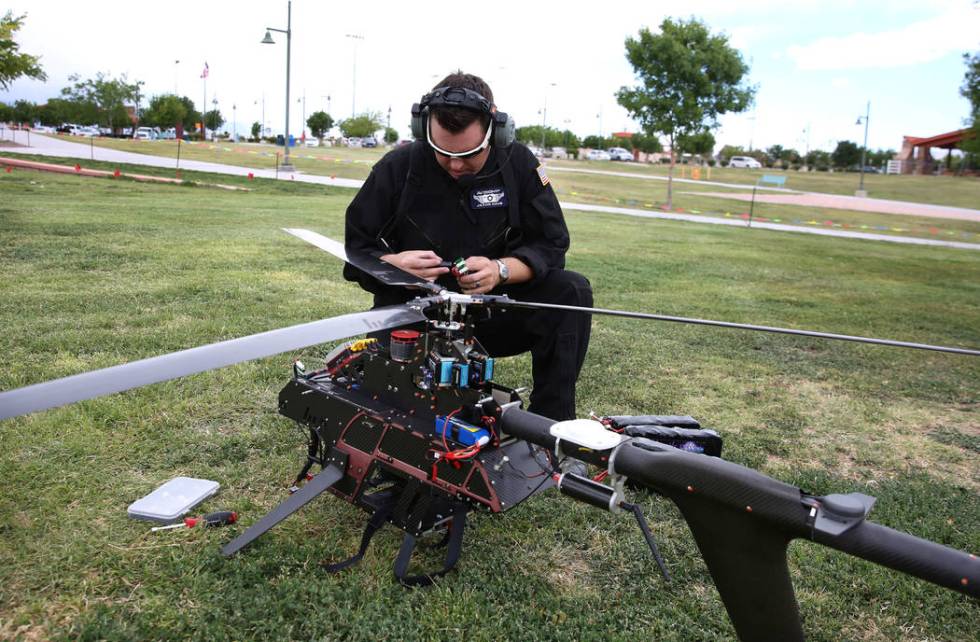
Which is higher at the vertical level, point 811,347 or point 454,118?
point 454,118

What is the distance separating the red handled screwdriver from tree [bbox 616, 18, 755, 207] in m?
25.4

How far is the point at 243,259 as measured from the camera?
917 centimetres

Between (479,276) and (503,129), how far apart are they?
66 centimetres

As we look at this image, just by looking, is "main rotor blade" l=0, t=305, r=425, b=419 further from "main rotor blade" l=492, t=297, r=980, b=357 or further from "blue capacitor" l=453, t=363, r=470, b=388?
"main rotor blade" l=492, t=297, r=980, b=357

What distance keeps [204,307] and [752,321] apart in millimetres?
5898

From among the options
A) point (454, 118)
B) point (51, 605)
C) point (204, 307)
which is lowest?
point (51, 605)

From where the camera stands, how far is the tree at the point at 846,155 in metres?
Result: 74.4

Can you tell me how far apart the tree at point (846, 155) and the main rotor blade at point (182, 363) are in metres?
82.6

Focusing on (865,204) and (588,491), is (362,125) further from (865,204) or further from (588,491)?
(588,491)

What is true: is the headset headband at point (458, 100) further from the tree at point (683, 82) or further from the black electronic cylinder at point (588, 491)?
A: the tree at point (683, 82)

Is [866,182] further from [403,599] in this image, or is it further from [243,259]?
[403,599]

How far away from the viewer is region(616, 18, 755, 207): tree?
84.7ft

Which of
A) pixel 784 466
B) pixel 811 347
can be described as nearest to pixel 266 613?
pixel 784 466

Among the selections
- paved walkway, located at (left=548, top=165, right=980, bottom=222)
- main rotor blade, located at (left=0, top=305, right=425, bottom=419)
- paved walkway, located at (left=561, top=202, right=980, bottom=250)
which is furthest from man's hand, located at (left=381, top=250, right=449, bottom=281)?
paved walkway, located at (left=548, top=165, right=980, bottom=222)
